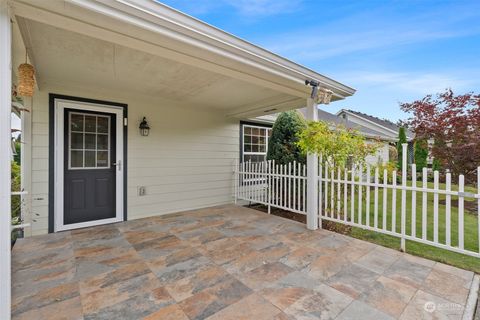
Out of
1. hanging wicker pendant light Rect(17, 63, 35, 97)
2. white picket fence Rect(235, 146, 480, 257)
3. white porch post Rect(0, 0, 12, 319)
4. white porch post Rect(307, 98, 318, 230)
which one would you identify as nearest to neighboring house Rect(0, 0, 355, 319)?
white porch post Rect(0, 0, 12, 319)

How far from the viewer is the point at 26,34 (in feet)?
7.11

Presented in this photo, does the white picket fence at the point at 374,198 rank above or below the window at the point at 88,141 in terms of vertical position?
below

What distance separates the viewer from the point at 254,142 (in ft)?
20.9

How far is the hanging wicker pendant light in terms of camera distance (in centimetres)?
211

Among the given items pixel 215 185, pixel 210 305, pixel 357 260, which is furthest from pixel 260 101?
pixel 210 305

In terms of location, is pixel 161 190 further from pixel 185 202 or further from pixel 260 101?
pixel 260 101

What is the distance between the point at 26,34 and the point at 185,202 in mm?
Result: 3617

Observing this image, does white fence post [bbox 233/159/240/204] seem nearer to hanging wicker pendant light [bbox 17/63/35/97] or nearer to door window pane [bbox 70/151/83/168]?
door window pane [bbox 70/151/83/168]

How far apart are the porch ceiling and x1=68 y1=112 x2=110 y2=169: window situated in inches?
22.1

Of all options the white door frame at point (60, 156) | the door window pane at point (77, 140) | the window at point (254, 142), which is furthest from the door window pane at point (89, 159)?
the window at point (254, 142)

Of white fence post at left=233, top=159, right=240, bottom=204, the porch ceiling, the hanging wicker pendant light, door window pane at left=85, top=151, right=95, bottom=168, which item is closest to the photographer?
the hanging wicker pendant light

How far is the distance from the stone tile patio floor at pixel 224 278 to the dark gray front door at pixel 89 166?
50 centimetres

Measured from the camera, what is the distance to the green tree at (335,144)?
3.53 metres

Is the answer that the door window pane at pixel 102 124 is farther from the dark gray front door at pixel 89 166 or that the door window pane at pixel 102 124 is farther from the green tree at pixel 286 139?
the green tree at pixel 286 139
